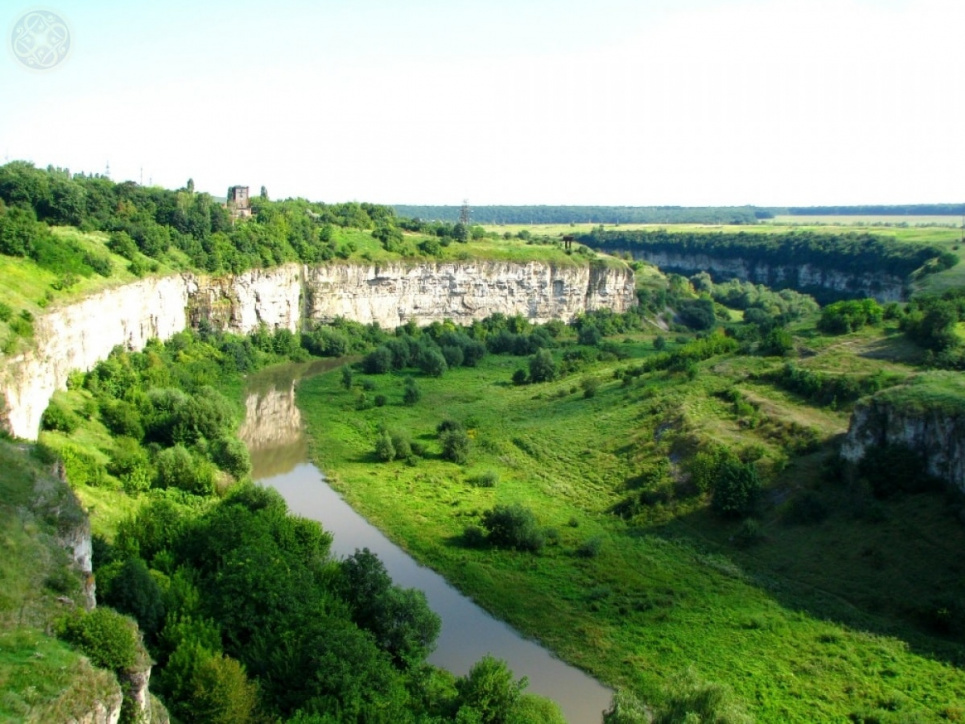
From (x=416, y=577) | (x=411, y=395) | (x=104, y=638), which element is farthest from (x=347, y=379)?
(x=104, y=638)

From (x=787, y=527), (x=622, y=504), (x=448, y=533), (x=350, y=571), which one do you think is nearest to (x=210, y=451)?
(x=448, y=533)

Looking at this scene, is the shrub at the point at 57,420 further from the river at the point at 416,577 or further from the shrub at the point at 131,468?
the river at the point at 416,577

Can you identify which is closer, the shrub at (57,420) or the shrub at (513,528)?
the shrub at (513,528)

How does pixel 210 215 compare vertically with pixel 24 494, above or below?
above

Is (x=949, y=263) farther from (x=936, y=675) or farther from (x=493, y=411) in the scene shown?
(x=936, y=675)

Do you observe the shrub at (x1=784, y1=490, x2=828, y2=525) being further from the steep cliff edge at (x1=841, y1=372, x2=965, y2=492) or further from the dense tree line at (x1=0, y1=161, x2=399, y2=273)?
the dense tree line at (x1=0, y1=161, x2=399, y2=273)

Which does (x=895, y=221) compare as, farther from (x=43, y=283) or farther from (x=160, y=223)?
(x=43, y=283)

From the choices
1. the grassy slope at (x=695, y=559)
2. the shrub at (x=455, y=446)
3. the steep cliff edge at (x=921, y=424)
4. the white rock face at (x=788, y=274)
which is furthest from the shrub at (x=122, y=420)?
the white rock face at (x=788, y=274)
